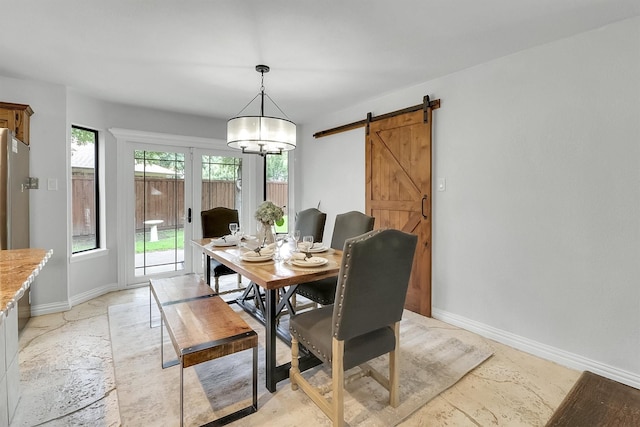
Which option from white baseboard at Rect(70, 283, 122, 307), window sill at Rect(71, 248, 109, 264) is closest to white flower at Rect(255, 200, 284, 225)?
window sill at Rect(71, 248, 109, 264)

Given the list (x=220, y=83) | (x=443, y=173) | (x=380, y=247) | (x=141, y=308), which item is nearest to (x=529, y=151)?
(x=443, y=173)

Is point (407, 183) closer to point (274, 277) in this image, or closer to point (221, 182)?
point (274, 277)

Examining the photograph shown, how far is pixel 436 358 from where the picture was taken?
2.35m

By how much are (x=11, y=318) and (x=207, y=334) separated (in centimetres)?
104

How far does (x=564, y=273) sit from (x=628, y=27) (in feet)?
5.54

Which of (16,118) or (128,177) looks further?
(128,177)

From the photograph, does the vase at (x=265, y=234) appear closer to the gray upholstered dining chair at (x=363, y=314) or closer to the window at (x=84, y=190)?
the gray upholstered dining chair at (x=363, y=314)

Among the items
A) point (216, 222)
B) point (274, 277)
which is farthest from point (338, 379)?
point (216, 222)

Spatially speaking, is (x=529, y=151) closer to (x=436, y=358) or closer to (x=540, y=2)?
(x=540, y=2)

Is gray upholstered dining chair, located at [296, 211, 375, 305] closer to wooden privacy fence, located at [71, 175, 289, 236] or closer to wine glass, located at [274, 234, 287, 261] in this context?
wine glass, located at [274, 234, 287, 261]

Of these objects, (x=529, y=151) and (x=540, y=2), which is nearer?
(x=540, y=2)

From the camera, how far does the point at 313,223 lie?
3.33m

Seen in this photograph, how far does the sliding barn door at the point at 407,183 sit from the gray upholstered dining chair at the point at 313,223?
775 millimetres

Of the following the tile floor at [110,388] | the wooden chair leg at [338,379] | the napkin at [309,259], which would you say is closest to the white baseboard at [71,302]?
the tile floor at [110,388]
